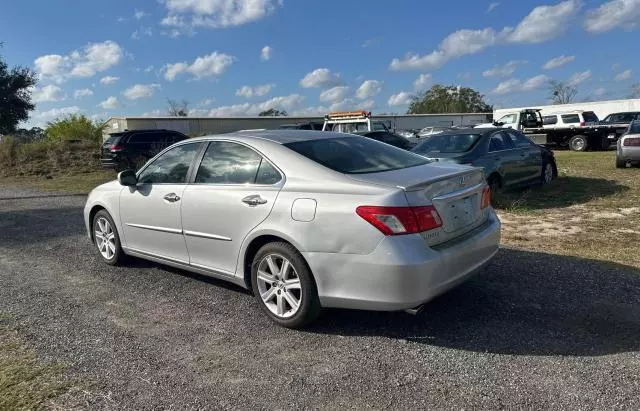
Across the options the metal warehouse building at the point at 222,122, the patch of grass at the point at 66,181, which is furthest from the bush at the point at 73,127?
the patch of grass at the point at 66,181

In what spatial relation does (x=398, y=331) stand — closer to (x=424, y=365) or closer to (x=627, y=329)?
(x=424, y=365)

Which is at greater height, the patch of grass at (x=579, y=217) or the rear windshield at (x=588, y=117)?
the rear windshield at (x=588, y=117)

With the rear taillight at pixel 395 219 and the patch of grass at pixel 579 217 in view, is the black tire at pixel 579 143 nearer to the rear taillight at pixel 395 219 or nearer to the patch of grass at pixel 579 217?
A: the patch of grass at pixel 579 217

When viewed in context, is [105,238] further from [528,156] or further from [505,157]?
[528,156]

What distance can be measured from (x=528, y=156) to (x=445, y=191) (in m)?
7.30

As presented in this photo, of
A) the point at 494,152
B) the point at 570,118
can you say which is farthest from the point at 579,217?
the point at 570,118

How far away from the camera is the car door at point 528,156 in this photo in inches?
399

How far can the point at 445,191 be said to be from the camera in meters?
3.79

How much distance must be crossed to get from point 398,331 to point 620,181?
32.3 ft

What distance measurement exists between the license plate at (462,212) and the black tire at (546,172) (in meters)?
7.61

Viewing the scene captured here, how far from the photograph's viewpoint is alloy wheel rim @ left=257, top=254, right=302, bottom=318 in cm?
390

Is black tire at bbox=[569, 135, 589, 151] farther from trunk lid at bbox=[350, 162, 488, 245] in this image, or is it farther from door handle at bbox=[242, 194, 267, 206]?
door handle at bbox=[242, 194, 267, 206]

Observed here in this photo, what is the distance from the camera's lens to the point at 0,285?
17.9ft

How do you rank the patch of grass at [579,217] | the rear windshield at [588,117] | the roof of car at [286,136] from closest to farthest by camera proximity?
the roof of car at [286,136], the patch of grass at [579,217], the rear windshield at [588,117]
